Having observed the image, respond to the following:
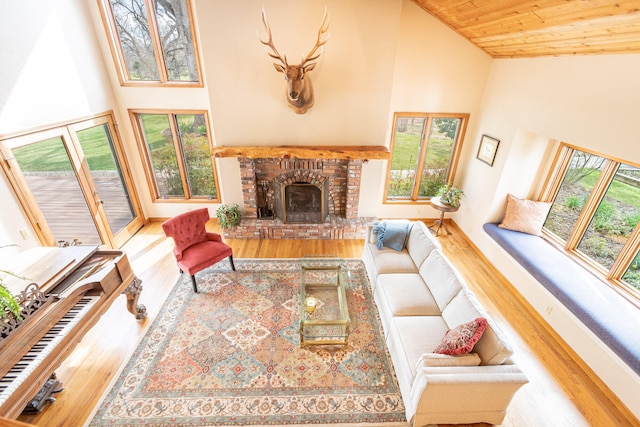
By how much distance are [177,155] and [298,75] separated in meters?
2.83

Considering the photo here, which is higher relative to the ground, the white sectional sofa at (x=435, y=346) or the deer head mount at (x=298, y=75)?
the deer head mount at (x=298, y=75)

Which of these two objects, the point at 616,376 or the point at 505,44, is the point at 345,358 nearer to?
the point at 616,376

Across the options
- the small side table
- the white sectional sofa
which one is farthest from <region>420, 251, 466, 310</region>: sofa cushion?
the small side table

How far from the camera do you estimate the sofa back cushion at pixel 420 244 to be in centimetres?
354

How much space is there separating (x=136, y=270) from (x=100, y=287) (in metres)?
1.82

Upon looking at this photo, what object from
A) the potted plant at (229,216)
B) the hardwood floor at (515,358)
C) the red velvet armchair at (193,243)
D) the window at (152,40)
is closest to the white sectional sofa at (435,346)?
the hardwood floor at (515,358)

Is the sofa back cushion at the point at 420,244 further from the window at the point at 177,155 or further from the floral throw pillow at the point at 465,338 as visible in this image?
the window at the point at 177,155

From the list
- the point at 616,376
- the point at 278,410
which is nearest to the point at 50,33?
the point at 278,410

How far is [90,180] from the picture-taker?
4176 millimetres

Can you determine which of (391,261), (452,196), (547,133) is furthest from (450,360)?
(452,196)

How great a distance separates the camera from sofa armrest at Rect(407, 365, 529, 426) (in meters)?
2.14

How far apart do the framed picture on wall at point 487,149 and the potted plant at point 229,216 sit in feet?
13.9

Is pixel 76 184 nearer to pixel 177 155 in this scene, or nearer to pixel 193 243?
pixel 177 155

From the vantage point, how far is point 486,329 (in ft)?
7.69
